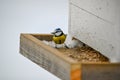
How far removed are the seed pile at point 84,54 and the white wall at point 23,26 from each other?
2.07 meters

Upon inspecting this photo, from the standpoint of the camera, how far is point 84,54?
1.64 meters

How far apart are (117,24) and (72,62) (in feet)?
0.75

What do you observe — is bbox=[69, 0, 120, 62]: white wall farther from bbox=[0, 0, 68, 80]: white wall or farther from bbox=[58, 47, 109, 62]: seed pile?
bbox=[0, 0, 68, 80]: white wall

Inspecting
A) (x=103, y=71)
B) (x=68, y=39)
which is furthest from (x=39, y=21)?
(x=103, y=71)

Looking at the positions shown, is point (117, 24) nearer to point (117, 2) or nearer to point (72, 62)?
point (117, 2)

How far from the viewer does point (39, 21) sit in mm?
4117

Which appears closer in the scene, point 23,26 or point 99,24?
point 99,24

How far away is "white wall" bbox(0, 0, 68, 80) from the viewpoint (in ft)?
13.1

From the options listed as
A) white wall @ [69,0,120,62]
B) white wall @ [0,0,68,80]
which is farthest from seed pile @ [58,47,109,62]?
white wall @ [0,0,68,80]

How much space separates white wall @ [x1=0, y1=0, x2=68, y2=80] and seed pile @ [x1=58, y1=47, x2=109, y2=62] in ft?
6.81

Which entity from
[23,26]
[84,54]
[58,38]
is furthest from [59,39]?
[23,26]

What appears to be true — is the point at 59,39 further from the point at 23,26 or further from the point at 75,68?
the point at 23,26

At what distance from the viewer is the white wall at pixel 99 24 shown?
1.46 m

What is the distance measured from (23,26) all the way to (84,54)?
97.0 inches
